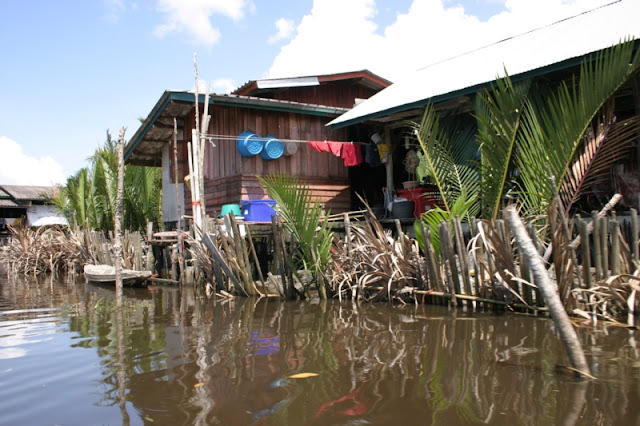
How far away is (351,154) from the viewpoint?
11586 mm

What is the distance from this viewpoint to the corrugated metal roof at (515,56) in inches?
289

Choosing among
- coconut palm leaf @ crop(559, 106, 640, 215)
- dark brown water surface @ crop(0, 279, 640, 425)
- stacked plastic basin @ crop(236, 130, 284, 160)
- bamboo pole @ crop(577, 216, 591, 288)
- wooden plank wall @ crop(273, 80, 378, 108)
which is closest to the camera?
dark brown water surface @ crop(0, 279, 640, 425)

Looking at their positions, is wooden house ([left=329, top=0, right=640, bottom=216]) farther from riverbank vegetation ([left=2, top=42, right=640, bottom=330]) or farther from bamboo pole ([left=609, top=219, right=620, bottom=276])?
bamboo pole ([left=609, top=219, right=620, bottom=276])

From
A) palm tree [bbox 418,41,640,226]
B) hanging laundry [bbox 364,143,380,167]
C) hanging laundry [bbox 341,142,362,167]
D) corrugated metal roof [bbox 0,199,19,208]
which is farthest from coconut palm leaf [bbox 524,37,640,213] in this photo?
corrugated metal roof [bbox 0,199,19,208]

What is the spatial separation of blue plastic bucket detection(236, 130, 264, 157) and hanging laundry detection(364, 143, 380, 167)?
7.87 feet

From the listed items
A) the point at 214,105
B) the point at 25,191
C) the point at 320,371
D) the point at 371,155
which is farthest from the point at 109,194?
the point at 320,371

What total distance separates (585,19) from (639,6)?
93 centimetres

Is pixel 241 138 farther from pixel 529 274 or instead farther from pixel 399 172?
pixel 529 274

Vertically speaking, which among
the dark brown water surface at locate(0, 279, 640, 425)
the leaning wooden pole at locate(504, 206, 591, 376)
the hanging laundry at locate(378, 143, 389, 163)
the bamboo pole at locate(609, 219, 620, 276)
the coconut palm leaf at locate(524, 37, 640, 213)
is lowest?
the dark brown water surface at locate(0, 279, 640, 425)

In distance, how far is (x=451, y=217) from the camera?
252 inches

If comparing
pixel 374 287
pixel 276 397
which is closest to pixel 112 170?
pixel 374 287

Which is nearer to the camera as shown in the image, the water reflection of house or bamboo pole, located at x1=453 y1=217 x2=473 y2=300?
bamboo pole, located at x1=453 y1=217 x2=473 y2=300

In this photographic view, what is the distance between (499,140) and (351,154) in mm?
5910

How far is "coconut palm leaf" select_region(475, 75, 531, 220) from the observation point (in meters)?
5.63
